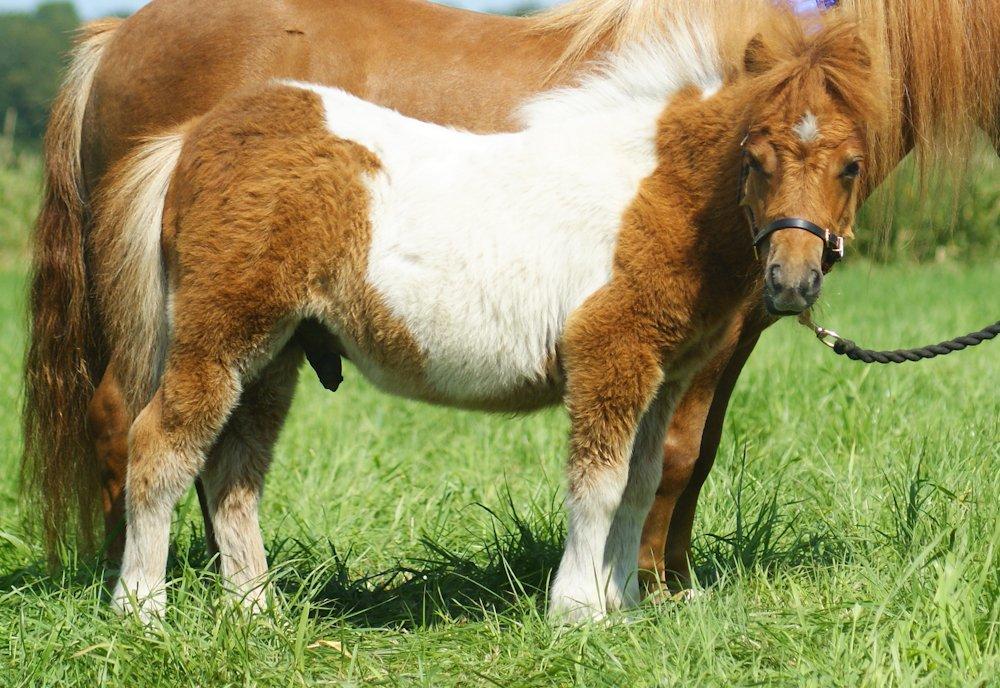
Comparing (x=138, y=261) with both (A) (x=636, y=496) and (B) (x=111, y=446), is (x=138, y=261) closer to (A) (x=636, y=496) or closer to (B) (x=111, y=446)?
A: (B) (x=111, y=446)

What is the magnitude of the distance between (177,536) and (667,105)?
2432mm

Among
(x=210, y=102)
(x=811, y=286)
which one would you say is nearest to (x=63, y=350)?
(x=210, y=102)

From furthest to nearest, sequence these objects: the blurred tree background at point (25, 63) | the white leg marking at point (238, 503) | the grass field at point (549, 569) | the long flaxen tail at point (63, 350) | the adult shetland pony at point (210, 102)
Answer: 1. the blurred tree background at point (25, 63)
2. the long flaxen tail at point (63, 350)
3. the adult shetland pony at point (210, 102)
4. the white leg marking at point (238, 503)
5. the grass field at point (549, 569)

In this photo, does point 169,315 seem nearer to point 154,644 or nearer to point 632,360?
point 154,644

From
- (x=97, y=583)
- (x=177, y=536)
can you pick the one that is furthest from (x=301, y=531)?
(x=97, y=583)

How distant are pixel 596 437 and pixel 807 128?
1.00 metres

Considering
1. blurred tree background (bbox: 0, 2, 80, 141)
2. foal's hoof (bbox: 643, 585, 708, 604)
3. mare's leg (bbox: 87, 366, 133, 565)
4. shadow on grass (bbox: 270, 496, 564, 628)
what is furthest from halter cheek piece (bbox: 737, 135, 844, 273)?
blurred tree background (bbox: 0, 2, 80, 141)

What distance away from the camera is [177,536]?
4.07 metres

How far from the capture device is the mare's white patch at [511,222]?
304 cm

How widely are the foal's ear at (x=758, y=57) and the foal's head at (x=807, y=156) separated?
52 mm

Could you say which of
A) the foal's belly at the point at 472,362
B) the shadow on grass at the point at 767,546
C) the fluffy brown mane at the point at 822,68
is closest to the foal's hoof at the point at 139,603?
the foal's belly at the point at 472,362

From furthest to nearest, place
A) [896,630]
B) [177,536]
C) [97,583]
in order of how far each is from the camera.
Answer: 1. [177,536]
2. [97,583]
3. [896,630]

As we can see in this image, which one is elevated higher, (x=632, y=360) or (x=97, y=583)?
(x=632, y=360)

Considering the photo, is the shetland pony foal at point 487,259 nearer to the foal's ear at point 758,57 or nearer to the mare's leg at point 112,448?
the foal's ear at point 758,57
